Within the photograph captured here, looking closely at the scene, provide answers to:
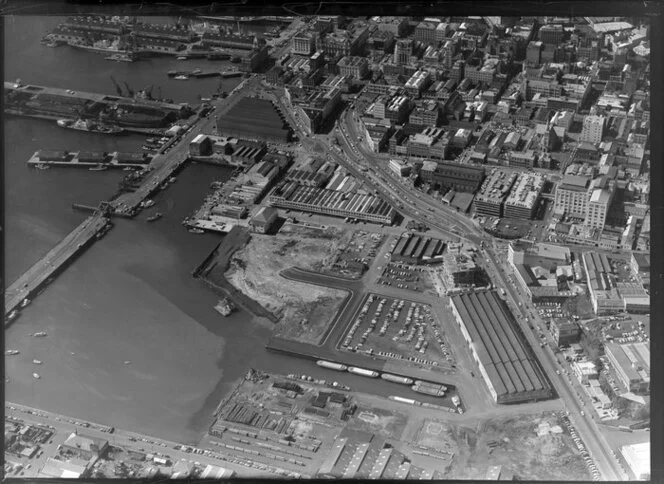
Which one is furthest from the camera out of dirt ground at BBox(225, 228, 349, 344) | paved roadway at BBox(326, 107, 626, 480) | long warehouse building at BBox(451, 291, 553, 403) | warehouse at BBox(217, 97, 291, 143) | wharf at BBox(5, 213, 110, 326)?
warehouse at BBox(217, 97, 291, 143)

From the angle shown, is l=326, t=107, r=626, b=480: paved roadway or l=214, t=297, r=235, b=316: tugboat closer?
l=326, t=107, r=626, b=480: paved roadway

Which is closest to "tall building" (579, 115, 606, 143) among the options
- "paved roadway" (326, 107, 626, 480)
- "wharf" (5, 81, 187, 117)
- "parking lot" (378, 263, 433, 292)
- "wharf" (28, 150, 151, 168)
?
"paved roadway" (326, 107, 626, 480)

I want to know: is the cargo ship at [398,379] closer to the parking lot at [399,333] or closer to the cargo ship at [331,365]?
the parking lot at [399,333]

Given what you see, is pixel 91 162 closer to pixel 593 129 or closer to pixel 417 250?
pixel 417 250

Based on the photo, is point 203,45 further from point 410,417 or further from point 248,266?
point 410,417

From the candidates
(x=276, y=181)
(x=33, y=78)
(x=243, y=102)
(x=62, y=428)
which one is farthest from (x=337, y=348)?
(x=33, y=78)

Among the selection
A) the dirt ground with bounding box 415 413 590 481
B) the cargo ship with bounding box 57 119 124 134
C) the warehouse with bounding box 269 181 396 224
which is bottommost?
the dirt ground with bounding box 415 413 590 481

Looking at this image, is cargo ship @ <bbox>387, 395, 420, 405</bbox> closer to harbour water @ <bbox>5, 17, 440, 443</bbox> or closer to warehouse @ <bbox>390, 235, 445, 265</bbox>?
harbour water @ <bbox>5, 17, 440, 443</bbox>
